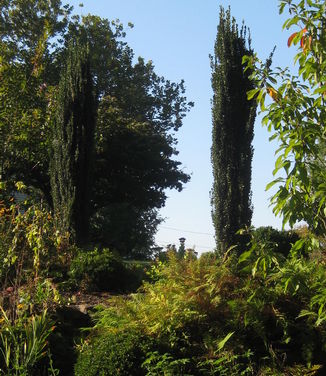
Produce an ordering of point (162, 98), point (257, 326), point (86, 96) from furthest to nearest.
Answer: point (162, 98) → point (86, 96) → point (257, 326)

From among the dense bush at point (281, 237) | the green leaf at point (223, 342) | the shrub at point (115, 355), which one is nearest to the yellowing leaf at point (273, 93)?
the green leaf at point (223, 342)

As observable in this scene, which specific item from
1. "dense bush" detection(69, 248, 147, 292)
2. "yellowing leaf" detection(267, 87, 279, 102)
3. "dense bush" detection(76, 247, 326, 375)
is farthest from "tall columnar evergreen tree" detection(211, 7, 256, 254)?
"yellowing leaf" detection(267, 87, 279, 102)

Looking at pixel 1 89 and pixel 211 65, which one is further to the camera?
pixel 1 89

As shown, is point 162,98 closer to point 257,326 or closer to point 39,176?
point 39,176

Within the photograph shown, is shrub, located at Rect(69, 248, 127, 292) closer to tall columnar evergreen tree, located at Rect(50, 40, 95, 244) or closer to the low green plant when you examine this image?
the low green plant

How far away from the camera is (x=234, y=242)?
10492 millimetres

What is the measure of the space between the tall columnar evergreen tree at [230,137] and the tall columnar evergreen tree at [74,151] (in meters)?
2.89

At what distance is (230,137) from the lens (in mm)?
10969

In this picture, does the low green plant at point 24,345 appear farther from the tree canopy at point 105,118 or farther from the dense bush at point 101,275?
the tree canopy at point 105,118

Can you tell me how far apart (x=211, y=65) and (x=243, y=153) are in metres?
2.17

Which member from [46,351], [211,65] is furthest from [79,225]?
[46,351]

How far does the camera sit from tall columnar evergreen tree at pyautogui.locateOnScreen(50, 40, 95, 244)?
11.3 meters

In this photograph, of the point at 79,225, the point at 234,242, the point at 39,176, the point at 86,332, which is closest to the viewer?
the point at 86,332

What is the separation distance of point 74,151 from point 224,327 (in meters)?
8.15
